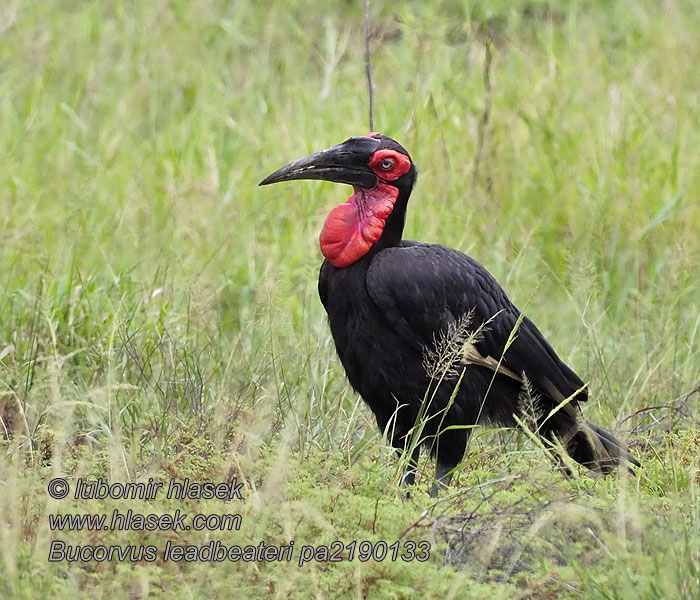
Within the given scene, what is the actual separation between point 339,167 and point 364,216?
0.57 feet

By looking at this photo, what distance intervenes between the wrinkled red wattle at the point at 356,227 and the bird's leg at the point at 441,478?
26.2 inches

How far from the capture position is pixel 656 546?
2449 mm

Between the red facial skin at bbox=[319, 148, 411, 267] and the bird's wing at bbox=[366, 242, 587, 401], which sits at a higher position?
the red facial skin at bbox=[319, 148, 411, 267]

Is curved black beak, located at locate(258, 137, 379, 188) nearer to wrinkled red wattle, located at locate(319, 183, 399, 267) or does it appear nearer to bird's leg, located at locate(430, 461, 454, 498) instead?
wrinkled red wattle, located at locate(319, 183, 399, 267)

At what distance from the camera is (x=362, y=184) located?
3613mm

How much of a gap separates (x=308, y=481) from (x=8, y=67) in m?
4.11

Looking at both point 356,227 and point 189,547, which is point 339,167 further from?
point 189,547

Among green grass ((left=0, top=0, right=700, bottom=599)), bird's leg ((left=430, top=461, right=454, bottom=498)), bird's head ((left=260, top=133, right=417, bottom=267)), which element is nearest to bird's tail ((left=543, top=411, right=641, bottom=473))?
green grass ((left=0, top=0, right=700, bottom=599))

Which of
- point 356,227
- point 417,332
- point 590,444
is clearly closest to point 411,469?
point 417,332

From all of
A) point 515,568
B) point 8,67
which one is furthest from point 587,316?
point 8,67

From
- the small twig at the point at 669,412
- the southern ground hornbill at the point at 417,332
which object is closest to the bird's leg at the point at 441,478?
the southern ground hornbill at the point at 417,332

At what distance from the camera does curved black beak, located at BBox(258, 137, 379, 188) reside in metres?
3.59

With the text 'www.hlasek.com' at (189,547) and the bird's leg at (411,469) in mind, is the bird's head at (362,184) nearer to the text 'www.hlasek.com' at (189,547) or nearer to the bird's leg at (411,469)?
the bird's leg at (411,469)

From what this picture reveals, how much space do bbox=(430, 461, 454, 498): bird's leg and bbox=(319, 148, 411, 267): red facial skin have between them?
26.3 inches
